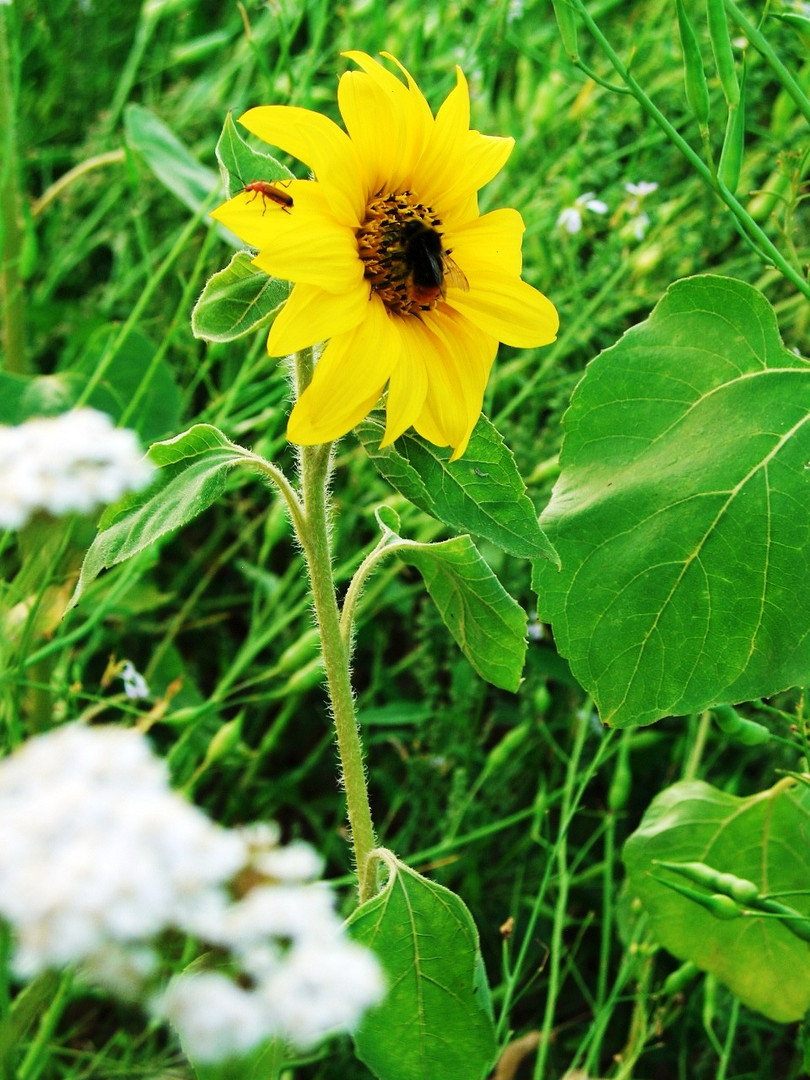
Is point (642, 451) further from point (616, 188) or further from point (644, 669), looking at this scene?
point (616, 188)

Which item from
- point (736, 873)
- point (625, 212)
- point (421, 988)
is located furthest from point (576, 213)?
point (421, 988)

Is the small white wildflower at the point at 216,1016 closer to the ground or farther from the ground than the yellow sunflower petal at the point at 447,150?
closer to the ground

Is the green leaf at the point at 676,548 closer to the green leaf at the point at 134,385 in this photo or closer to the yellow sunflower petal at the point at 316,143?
the yellow sunflower petal at the point at 316,143

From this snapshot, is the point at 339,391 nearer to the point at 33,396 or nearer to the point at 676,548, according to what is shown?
the point at 676,548

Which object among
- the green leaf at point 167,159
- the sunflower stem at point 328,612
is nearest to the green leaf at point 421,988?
the sunflower stem at point 328,612

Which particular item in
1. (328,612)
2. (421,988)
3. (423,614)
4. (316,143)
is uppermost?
(316,143)

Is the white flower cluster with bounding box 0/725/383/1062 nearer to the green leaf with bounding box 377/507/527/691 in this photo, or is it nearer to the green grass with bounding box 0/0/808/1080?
the green leaf with bounding box 377/507/527/691
